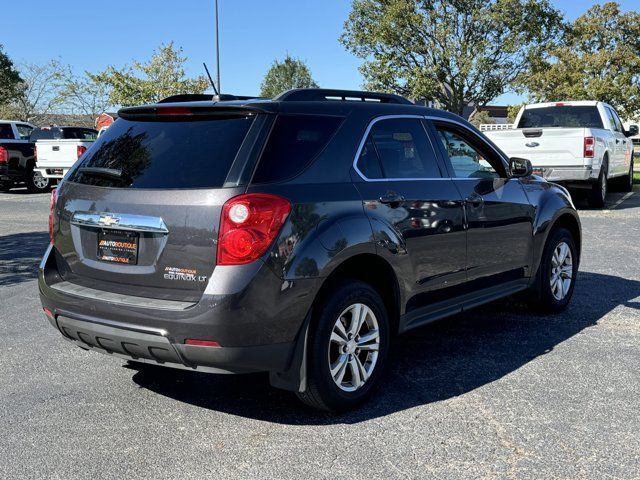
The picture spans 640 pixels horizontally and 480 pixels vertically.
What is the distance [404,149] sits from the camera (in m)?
4.41

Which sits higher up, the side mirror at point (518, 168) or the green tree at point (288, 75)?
the green tree at point (288, 75)

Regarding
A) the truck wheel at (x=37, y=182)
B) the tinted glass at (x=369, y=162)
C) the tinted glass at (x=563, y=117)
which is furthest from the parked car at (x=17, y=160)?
the tinted glass at (x=369, y=162)

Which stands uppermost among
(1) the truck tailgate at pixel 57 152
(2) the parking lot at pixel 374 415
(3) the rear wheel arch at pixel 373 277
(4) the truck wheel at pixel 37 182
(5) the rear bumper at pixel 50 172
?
(1) the truck tailgate at pixel 57 152

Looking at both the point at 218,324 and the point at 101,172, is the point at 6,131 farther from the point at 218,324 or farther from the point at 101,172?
the point at 218,324

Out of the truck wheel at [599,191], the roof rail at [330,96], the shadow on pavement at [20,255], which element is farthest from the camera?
the truck wheel at [599,191]

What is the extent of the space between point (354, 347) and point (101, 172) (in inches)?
67.9

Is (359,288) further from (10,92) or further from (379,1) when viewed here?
(10,92)

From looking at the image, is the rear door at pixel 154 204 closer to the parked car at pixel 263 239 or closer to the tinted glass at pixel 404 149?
the parked car at pixel 263 239

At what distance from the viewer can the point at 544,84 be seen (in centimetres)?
4081

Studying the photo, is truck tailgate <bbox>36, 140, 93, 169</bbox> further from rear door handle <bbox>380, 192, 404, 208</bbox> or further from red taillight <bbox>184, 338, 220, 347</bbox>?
red taillight <bbox>184, 338, 220, 347</bbox>

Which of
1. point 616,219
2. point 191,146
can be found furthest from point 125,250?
point 616,219

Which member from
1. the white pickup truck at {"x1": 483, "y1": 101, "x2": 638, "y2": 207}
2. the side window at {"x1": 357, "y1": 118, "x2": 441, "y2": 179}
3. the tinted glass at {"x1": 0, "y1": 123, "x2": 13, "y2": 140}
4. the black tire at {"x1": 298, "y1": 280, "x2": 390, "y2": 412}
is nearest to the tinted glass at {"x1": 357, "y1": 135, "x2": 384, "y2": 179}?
the side window at {"x1": 357, "y1": 118, "x2": 441, "y2": 179}

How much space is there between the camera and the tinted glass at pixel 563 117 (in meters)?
14.5

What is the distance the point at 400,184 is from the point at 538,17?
3142 centimetres
